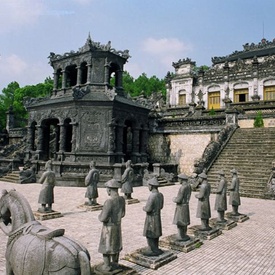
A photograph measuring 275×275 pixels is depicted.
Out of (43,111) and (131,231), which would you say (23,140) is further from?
(131,231)

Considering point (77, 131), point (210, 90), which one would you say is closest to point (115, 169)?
point (77, 131)

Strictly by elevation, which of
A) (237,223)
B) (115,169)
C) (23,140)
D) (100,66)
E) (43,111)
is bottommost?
(237,223)

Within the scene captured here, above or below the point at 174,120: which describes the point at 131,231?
below

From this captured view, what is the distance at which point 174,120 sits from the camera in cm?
2322

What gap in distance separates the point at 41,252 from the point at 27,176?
15.8m

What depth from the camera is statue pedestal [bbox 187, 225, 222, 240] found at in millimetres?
7539

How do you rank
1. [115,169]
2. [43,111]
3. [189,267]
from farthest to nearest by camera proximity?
[43,111] → [115,169] → [189,267]

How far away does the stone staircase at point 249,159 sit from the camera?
14.5m

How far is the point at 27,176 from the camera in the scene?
17.8 meters

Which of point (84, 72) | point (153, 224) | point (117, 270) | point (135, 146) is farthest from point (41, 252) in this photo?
point (84, 72)

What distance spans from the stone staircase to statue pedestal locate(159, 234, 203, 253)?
7.88m

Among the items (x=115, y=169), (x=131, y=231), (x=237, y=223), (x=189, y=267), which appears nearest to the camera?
(x=189, y=267)

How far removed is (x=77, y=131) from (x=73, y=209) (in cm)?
829

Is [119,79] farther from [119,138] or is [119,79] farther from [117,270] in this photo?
[117,270]
